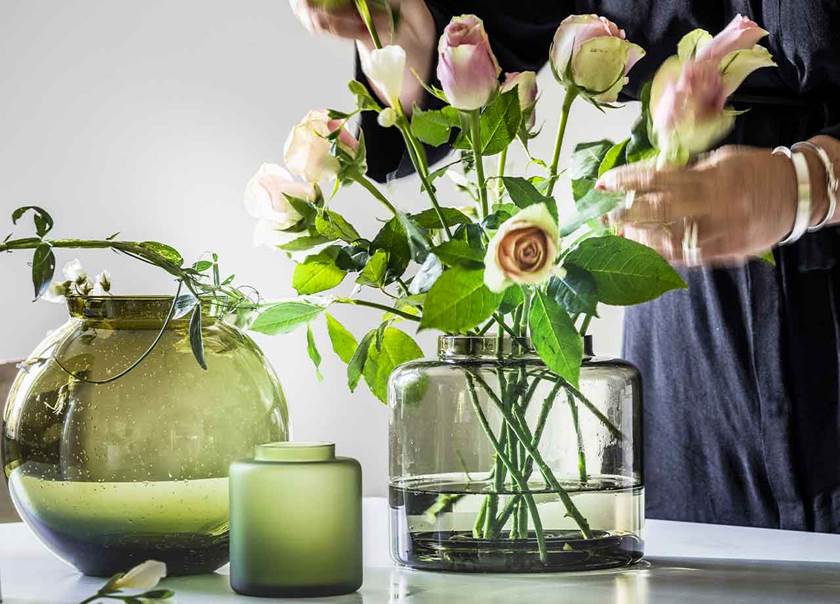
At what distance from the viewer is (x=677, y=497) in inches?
54.0

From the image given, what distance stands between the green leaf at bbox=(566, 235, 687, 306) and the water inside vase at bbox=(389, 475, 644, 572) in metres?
0.13

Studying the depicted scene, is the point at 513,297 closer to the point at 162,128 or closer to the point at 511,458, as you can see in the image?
the point at 511,458

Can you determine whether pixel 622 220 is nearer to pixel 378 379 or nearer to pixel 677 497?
pixel 378 379

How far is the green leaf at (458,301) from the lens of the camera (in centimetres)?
66

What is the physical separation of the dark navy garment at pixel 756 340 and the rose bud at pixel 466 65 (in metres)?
0.47

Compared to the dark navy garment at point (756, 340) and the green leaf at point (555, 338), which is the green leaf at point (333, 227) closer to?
the green leaf at point (555, 338)

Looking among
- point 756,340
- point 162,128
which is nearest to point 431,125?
point 756,340

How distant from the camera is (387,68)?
72cm

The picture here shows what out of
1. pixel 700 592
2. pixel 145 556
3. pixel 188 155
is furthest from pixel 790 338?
pixel 188 155

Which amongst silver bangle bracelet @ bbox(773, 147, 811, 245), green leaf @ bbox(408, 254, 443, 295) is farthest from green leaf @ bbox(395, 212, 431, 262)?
silver bangle bracelet @ bbox(773, 147, 811, 245)

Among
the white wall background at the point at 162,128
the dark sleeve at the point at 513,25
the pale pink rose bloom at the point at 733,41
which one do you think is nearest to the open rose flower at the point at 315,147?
the pale pink rose bloom at the point at 733,41

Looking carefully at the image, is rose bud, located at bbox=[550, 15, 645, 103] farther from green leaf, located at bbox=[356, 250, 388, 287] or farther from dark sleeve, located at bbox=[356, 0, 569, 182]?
dark sleeve, located at bbox=[356, 0, 569, 182]

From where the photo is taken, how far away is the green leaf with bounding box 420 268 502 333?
2.15 ft

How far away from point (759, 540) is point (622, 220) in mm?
360
